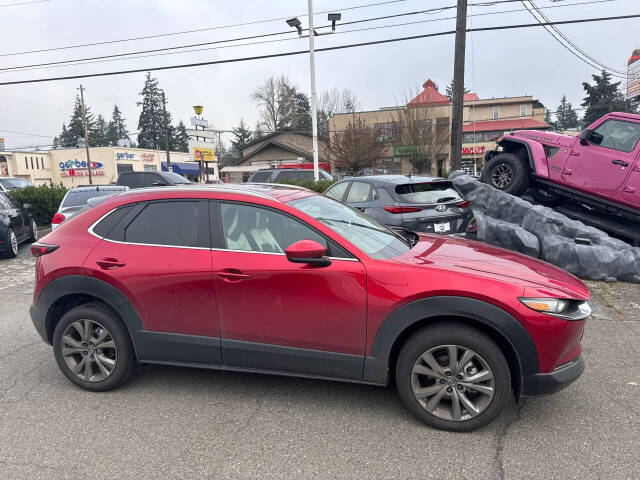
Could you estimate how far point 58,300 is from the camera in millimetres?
3602

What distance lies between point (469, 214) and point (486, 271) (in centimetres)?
396

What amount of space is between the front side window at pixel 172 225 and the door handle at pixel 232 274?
0.26 metres

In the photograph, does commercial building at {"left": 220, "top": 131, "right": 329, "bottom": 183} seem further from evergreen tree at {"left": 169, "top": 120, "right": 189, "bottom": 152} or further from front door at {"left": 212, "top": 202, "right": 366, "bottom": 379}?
evergreen tree at {"left": 169, "top": 120, "right": 189, "bottom": 152}

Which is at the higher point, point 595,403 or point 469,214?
point 469,214

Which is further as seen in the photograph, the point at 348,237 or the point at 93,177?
the point at 93,177

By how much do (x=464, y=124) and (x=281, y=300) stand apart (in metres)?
56.2

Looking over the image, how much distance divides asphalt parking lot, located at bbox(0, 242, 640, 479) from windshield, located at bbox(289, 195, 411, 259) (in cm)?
115

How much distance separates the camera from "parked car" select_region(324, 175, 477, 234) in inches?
250

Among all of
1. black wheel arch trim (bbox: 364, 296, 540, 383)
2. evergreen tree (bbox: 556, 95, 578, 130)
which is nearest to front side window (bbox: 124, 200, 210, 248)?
black wheel arch trim (bbox: 364, 296, 540, 383)

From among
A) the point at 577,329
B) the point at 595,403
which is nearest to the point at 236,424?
the point at 577,329

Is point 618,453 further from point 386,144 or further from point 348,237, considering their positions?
point 386,144

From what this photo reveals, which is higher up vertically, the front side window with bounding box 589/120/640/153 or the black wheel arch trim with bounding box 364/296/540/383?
the front side window with bounding box 589/120/640/153

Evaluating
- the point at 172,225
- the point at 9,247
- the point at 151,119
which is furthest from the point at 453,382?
the point at 151,119

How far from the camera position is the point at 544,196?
9.00 metres
